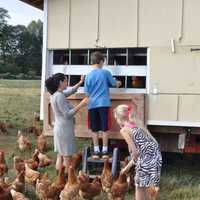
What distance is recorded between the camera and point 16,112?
52.2 feet

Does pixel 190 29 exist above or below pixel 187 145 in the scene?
above

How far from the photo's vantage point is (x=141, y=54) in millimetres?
6859

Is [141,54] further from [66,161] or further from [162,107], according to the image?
[66,161]

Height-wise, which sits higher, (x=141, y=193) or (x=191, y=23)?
(x=191, y=23)

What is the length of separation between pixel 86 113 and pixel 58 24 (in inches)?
55.8

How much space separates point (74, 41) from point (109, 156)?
5.80 ft

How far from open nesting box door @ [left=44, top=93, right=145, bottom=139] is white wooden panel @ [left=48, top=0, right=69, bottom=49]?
796 mm

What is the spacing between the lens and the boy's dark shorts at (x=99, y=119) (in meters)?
6.55

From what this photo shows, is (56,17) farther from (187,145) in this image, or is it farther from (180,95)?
(187,145)

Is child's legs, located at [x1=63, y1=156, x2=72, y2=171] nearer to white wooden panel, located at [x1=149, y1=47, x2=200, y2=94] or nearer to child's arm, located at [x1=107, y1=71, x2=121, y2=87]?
child's arm, located at [x1=107, y1=71, x2=121, y2=87]

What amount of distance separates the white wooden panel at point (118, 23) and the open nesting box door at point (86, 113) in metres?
0.76

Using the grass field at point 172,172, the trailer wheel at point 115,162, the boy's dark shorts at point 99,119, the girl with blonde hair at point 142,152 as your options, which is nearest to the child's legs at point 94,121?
the boy's dark shorts at point 99,119

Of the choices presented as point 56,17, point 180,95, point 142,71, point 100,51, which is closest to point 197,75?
point 180,95

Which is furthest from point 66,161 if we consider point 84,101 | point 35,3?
Result: point 35,3
